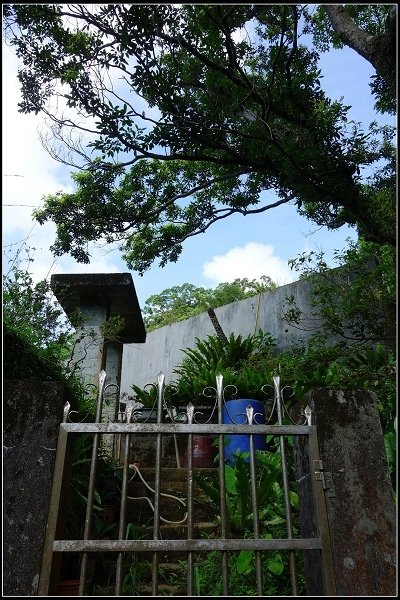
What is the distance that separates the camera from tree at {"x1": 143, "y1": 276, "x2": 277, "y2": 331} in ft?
52.2

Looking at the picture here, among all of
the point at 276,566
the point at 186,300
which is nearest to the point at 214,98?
the point at 276,566

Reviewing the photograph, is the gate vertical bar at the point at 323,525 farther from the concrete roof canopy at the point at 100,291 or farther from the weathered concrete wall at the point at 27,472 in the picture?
the concrete roof canopy at the point at 100,291

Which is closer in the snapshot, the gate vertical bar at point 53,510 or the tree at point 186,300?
the gate vertical bar at point 53,510

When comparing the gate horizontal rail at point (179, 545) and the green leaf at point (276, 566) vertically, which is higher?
the gate horizontal rail at point (179, 545)

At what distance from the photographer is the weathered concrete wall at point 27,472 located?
1921 mm

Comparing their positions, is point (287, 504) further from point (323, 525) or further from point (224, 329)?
point (224, 329)

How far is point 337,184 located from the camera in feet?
21.3

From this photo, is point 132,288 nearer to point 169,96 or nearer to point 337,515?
point 169,96

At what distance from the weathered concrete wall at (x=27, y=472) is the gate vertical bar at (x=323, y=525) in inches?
43.2

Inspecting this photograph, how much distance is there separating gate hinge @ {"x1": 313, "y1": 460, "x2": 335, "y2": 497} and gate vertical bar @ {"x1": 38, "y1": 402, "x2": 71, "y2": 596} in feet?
3.50

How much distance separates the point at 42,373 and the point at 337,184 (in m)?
4.58

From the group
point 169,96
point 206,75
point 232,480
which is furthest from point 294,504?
point 206,75

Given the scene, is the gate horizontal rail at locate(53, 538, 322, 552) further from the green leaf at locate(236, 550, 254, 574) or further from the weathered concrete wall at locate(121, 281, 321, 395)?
the weathered concrete wall at locate(121, 281, 321, 395)

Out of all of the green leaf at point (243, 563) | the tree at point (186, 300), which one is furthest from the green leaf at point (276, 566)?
the tree at point (186, 300)
